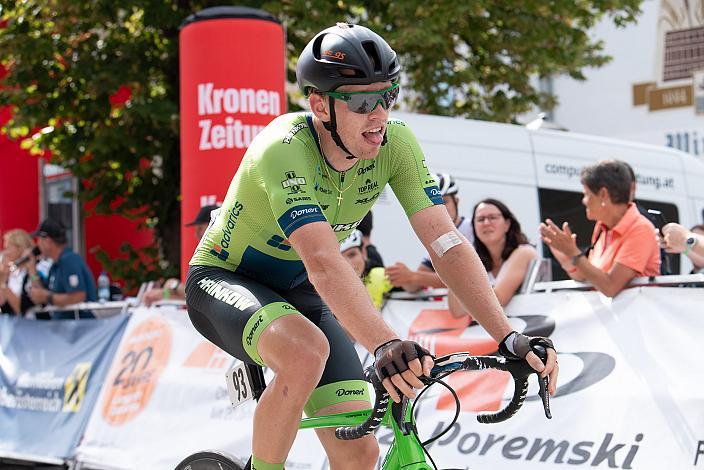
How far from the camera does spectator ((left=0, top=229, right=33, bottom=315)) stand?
392 inches

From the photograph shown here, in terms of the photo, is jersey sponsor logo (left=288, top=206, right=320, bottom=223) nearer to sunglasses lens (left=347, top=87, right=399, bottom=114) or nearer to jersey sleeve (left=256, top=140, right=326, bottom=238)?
jersey sleeve (left=256, top=140, right=326, bottom=238)

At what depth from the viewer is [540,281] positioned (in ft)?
20.8

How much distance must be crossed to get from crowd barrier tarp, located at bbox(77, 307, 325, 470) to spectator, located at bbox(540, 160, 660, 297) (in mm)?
2441

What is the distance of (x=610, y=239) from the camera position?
610 centimetres

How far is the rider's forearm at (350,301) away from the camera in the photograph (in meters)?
3.03

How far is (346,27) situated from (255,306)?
1027 millimetres

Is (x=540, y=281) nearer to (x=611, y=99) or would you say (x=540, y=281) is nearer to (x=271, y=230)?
(x=271, y=230)

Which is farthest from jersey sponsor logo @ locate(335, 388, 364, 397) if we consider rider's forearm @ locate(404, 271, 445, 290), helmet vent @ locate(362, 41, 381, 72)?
rider's forearm @ locate(404, 271, 445, 290)

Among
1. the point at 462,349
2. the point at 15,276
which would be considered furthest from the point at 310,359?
the point at 15,276

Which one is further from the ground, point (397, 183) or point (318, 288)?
point (397, 183)

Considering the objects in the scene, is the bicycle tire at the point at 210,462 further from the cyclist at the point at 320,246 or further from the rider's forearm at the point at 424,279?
the rider's forearm at the point at 424,279

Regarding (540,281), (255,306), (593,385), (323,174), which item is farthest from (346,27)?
(540,281)

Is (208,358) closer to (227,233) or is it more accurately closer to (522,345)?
(227,233)

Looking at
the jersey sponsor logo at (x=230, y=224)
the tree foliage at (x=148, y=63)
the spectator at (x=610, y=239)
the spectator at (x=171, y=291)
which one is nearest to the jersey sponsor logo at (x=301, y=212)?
the jersey sponsor logo at (x=230, y=224)
